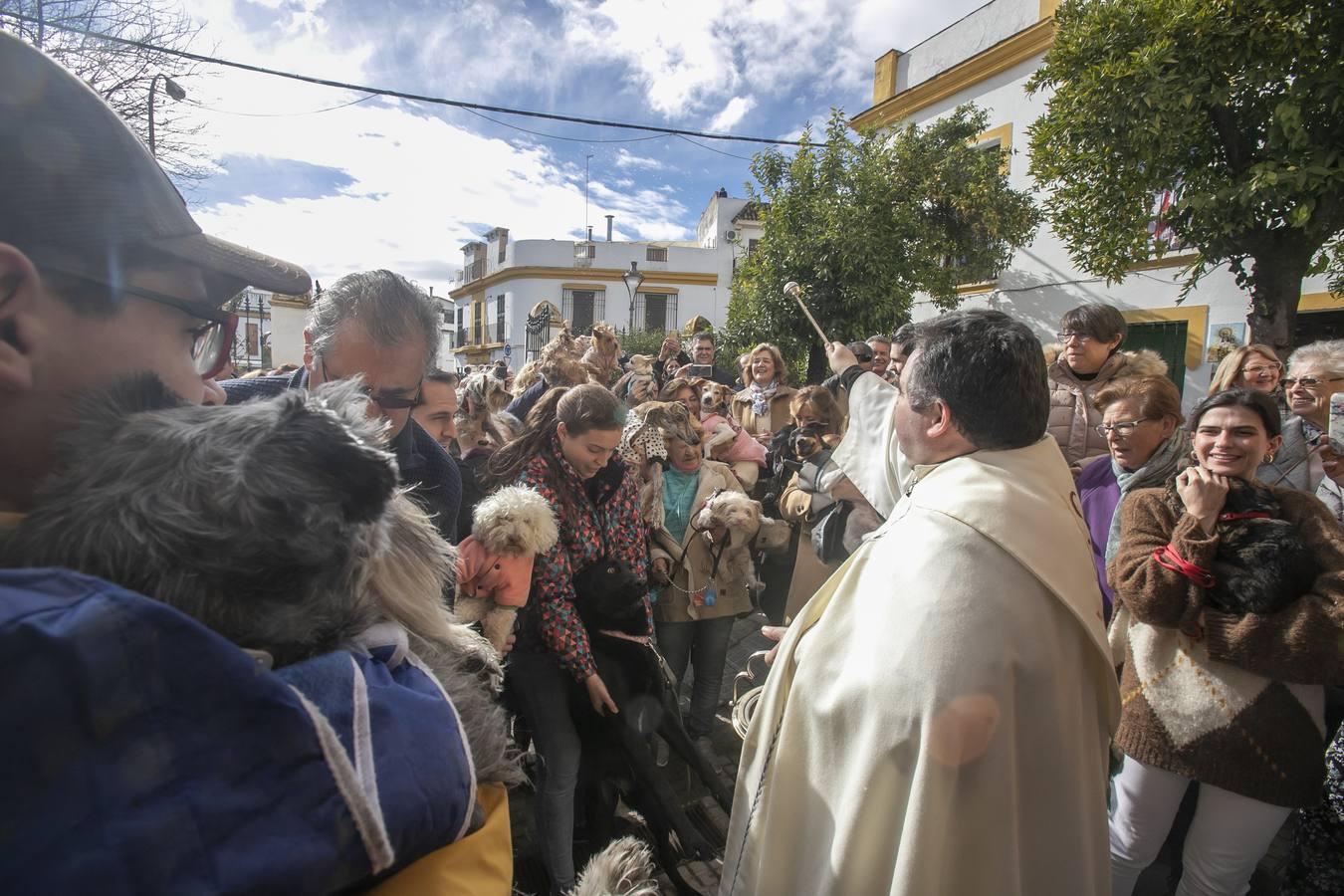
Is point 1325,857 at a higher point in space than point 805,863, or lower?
lower

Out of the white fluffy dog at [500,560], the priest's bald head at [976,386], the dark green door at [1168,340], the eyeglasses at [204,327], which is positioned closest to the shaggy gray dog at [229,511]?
the eyeglasses at [204,327]

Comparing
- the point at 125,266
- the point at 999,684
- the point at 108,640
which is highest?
the point at 125,266

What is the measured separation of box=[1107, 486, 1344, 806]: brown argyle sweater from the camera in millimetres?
2076

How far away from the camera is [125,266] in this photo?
0.78 m

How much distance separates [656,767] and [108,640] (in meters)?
2.32

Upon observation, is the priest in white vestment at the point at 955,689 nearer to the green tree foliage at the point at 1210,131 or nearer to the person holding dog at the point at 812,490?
the person holding dog at the point at 812,490

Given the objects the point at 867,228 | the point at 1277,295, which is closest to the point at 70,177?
the point at 1277,295

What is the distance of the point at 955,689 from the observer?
1400 millimetres

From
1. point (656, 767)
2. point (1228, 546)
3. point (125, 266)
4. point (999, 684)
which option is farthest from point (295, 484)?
point (1228, 546)

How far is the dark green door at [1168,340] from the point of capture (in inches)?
428

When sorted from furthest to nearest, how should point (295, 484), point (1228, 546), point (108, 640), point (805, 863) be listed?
point (1228, 546)
point (805, 863)
point (295, 484)
point (108, 640)

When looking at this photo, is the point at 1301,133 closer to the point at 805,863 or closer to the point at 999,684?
the point at 999,684

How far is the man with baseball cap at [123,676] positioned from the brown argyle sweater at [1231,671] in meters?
2.47

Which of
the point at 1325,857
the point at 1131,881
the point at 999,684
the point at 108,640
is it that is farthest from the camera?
the point at 1131,881
